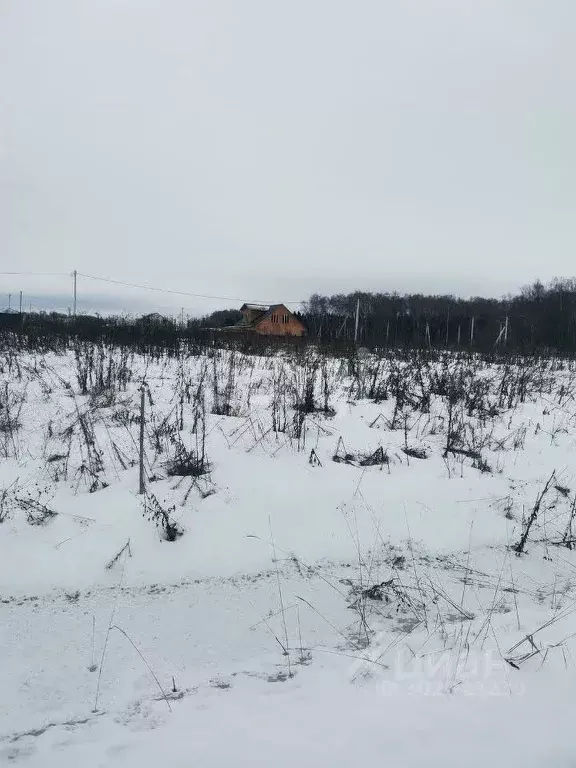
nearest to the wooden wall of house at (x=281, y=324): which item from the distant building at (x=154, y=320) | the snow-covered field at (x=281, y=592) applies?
the distant building at (x=154, y=320)

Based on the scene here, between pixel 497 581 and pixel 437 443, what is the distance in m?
2.56

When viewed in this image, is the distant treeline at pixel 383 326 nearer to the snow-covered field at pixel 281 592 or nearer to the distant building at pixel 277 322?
the distant building at pixel 277 322

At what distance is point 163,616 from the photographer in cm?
263

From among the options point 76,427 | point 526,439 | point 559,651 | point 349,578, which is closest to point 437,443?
point 526,439

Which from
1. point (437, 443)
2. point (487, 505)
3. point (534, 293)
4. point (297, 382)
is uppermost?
point (534, 293)

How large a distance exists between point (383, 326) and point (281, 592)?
4128cm

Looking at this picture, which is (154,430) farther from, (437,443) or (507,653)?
(507,653)

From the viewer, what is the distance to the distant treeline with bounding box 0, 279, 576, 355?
44.4ft

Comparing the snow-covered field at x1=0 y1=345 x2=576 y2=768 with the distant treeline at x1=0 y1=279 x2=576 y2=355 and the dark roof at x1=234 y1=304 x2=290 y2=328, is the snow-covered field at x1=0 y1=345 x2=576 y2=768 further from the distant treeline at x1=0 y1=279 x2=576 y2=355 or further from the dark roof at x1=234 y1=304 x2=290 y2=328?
the dark roof at x1=234 y1=304 x2=290 y2=328

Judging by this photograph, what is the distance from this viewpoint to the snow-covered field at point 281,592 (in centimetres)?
182

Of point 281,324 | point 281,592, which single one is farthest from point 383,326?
point 281,592

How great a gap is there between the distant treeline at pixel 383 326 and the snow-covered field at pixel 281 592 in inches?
298

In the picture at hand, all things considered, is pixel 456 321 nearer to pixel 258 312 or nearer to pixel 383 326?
pixel 383 326

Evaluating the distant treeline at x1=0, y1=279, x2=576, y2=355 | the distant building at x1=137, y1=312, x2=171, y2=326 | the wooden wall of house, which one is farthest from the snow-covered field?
the wooden wall of house
